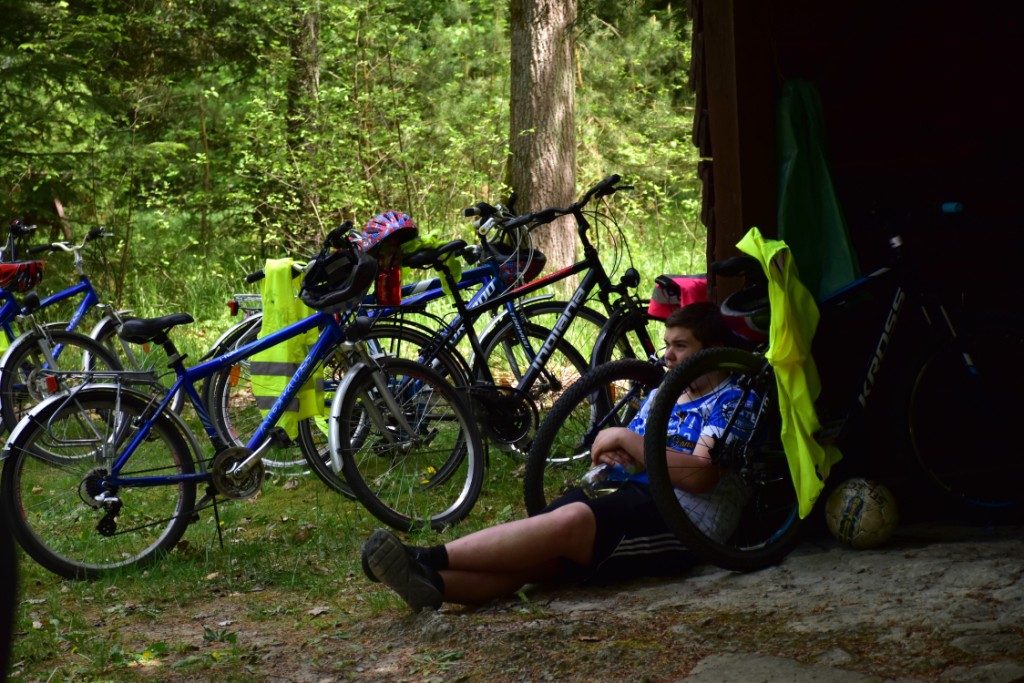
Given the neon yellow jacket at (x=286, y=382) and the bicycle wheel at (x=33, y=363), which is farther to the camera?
the bicycle wheel at (x=33, y=363)

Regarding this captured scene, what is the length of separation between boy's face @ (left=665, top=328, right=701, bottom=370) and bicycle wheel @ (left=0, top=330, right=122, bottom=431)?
411cm

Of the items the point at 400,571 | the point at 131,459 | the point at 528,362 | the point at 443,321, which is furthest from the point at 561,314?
the point at 400,571

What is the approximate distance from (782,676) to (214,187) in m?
11.0

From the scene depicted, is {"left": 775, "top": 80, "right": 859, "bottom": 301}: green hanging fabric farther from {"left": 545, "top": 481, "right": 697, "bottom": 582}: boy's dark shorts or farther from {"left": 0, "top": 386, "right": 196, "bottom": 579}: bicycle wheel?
{"left": 0, "top": 386, "right": 196, "bottom": 579}: bicycle wheel

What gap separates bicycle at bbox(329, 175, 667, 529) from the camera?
5391 millimetres

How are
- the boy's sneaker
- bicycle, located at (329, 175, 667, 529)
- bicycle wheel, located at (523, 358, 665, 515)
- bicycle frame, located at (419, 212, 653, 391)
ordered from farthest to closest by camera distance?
bicycle frame, located at (419, 212, 653, 391) < bicycle, located at (329, 175, 667, 529) < bicycle wheel, located at (523, 358, 665, 515) < the boy's sneaker

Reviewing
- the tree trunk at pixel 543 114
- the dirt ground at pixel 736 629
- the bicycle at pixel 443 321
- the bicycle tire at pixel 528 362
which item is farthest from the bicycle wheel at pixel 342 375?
the tree trunk at pixel 543 114

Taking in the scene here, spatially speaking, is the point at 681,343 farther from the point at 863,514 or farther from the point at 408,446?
the point at 408,446

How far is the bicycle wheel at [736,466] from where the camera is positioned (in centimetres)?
402

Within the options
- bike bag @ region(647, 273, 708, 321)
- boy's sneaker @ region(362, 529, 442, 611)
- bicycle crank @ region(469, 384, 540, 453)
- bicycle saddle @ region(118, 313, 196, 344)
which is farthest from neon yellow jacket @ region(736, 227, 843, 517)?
bicycle saddle @ region(118, 313, 196, 344)

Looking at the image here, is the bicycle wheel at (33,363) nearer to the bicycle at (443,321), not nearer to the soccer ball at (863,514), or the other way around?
the bicycle at (443,321)

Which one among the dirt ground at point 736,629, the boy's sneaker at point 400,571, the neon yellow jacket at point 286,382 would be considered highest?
the neon yellow jacket at point 286,382

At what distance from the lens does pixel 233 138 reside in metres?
13.7

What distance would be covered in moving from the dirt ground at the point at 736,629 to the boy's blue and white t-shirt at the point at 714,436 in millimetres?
206
